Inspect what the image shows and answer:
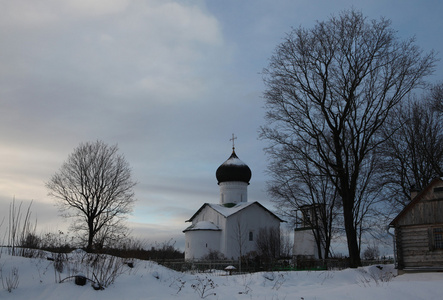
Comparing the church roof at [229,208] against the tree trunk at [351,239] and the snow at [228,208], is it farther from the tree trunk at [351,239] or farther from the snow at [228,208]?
the tree trunk at [351,239]

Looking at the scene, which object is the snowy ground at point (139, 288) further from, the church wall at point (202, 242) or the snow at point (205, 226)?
the snow at point (205, 226)

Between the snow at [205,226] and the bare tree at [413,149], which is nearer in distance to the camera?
the bare tree at [413,149]

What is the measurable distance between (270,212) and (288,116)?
25.1m

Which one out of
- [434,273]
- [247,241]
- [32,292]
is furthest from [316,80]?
[247,241]

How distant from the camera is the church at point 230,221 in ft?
139

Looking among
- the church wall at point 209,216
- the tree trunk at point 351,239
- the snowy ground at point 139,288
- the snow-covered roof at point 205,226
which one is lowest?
the snowy ground at point 139,288

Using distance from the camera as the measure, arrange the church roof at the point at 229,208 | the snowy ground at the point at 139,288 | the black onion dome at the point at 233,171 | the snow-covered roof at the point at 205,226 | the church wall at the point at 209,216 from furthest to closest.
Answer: the black onion dome at the point at 233,171, the church wall at the point at 209,216, the church roof at the point at 229,208, the snow-covered roof at the point at 205,226, the snowy ground at the point at 139,288

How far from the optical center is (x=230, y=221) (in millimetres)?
43062

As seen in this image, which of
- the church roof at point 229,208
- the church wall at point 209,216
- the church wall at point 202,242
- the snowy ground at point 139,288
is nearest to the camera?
the snowy ground at point 139,288

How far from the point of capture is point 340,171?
2139cm

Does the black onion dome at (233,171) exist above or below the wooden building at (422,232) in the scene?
above

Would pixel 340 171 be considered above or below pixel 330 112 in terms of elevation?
below

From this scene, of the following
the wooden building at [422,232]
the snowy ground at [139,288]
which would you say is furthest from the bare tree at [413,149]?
the snowy ground at [139,288]

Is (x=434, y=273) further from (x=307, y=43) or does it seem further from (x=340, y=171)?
(x=307, y=43)
